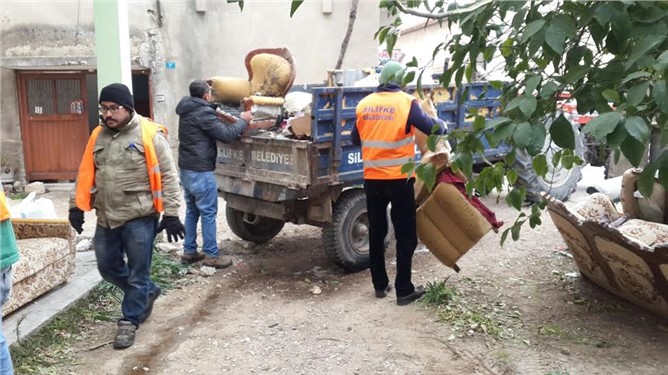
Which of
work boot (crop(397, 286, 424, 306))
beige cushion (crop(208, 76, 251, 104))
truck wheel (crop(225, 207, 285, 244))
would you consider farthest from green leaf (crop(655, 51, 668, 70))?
truck wheel (crop(225, 207, 285, 244))

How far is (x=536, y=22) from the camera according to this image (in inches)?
64.2

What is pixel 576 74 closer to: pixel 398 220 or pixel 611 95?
pixel 611 95

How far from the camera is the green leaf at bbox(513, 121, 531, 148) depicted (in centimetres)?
162

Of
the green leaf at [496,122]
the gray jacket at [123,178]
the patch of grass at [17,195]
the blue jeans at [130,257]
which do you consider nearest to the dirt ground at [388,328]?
the blue jeans at [130,257]

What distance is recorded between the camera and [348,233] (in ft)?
19.0

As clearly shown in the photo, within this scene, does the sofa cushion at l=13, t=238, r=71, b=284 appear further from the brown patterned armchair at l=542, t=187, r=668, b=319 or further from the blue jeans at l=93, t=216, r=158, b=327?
the brown patterned armchair at l=542, t=187, r=668, b=319

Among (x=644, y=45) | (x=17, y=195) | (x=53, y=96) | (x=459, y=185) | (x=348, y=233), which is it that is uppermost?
(x=644, y=45)

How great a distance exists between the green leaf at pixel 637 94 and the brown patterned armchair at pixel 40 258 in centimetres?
404

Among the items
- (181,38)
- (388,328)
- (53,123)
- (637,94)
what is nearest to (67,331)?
(388,328)

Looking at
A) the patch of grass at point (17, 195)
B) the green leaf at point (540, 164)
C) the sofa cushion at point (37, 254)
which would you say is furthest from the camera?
the patch of grass at point (17, 195)

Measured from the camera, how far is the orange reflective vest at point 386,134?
189 inches

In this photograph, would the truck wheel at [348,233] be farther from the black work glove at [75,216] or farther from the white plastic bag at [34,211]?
the white plastic bag at [34,211]

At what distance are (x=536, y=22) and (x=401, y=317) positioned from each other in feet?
11.1

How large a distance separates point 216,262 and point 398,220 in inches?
79.6
